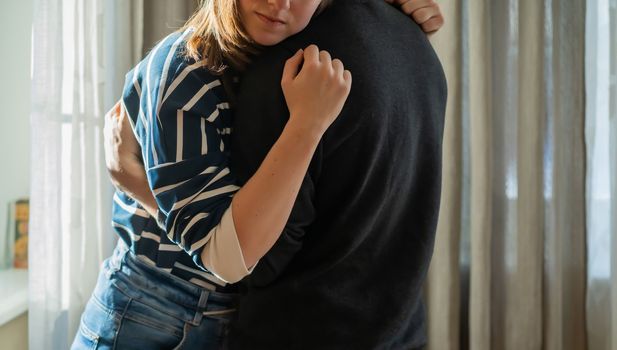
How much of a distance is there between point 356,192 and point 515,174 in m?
1.34

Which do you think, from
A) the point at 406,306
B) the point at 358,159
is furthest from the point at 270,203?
the point at 406,306

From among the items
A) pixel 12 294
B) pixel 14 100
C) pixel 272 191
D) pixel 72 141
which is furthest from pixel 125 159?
pixel 14 100

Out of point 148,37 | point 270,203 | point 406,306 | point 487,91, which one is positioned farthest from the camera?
point 148,37

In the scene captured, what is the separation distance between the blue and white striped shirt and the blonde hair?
2cm

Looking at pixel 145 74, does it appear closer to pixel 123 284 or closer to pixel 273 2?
pixel 273 2

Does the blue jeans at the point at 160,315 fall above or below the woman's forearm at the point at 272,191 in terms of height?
below

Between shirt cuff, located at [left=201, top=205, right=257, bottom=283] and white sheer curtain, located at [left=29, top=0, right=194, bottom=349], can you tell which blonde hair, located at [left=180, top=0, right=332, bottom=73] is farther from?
white sheer curtain, located at [left=29, top=0, right=194, bottom=349]

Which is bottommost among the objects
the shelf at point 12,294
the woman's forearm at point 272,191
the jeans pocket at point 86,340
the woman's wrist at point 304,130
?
the shelf at point 12,294

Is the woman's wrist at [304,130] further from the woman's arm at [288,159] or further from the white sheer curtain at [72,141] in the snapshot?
the white sheer curtain at [72,141]

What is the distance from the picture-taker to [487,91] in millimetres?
2020

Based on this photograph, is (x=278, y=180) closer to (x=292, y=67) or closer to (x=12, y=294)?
(x=292, y=67)

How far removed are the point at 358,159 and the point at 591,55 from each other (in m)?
1.44

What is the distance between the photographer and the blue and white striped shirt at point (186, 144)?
794 millimetres

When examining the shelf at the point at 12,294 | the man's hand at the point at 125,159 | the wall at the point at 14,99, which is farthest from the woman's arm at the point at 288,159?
the wall at the point at 14,99
